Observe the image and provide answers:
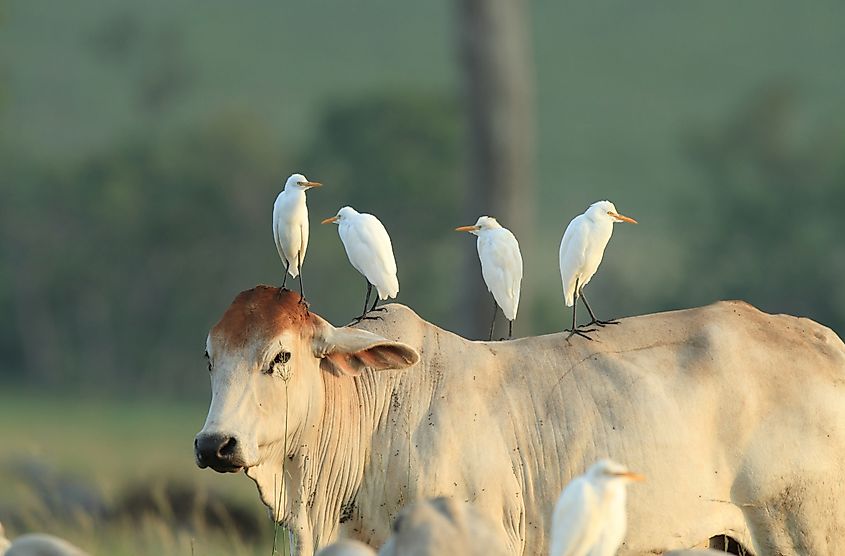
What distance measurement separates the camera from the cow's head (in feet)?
19.7

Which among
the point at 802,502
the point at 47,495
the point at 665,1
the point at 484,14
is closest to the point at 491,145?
the point at 484,14

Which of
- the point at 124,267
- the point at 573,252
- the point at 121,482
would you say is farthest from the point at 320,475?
the point at 124,267

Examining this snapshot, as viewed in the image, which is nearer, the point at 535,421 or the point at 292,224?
the point at 535,421

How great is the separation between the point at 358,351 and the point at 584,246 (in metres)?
1.07

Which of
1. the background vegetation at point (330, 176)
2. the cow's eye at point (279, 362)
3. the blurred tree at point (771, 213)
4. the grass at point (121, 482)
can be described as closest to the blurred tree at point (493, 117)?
the grass at point (121, 482)

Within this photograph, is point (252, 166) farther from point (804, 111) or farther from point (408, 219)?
point (804, 111)

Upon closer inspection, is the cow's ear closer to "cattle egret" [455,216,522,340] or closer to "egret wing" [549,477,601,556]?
"cattle egret" [455,216,522,340]

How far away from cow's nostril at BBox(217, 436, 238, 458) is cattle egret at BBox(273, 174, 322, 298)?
1.04 m

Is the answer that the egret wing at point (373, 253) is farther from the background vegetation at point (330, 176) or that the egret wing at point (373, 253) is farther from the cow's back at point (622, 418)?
the background vegetation at point (330, 176)

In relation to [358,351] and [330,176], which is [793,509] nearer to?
[358,351]

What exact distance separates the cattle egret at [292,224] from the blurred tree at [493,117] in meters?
9.60

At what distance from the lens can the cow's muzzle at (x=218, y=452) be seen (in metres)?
5.92

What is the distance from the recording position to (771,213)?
172 feet

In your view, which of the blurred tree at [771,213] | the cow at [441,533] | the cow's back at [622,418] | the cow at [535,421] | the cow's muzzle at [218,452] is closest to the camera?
the cow at [441,533]
